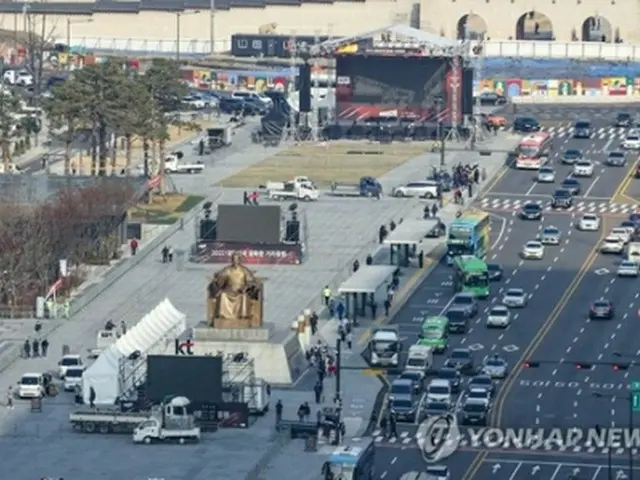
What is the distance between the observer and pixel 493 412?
4306 inches

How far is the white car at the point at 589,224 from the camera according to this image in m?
145

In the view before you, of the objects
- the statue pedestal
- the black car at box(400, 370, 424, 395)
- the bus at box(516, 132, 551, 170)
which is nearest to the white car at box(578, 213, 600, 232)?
the bus at box(516, 132, 551, 170)

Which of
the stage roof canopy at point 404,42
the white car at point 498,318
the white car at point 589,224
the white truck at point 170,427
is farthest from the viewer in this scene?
the stage roof canopy at point 404,42

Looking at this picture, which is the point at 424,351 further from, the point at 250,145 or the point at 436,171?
the point at 250,145

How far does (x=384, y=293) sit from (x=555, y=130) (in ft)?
172

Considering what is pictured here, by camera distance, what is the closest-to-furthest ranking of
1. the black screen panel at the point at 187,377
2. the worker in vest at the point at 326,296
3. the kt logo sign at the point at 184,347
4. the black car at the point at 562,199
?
the black screen panel at the point at 187,377, the kt logo sign at the point at 184,347, the worker in vest at the point at 326,296, the black car at the point at 562,199

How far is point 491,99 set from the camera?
635 feet

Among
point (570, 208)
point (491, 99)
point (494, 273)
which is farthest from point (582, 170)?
point (491, 99)

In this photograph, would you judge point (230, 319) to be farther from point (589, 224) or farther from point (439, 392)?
point (589, 224)

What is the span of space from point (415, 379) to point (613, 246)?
1130 inches

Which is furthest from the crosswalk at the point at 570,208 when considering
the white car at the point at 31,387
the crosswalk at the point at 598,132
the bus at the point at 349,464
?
the bus at the point at 349,464

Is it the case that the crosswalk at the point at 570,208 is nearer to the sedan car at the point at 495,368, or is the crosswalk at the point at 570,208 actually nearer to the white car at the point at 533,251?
the white car at the point at 533,251

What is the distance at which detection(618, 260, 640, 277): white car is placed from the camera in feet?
440

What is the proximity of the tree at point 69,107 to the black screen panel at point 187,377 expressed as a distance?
4562 centimetres
